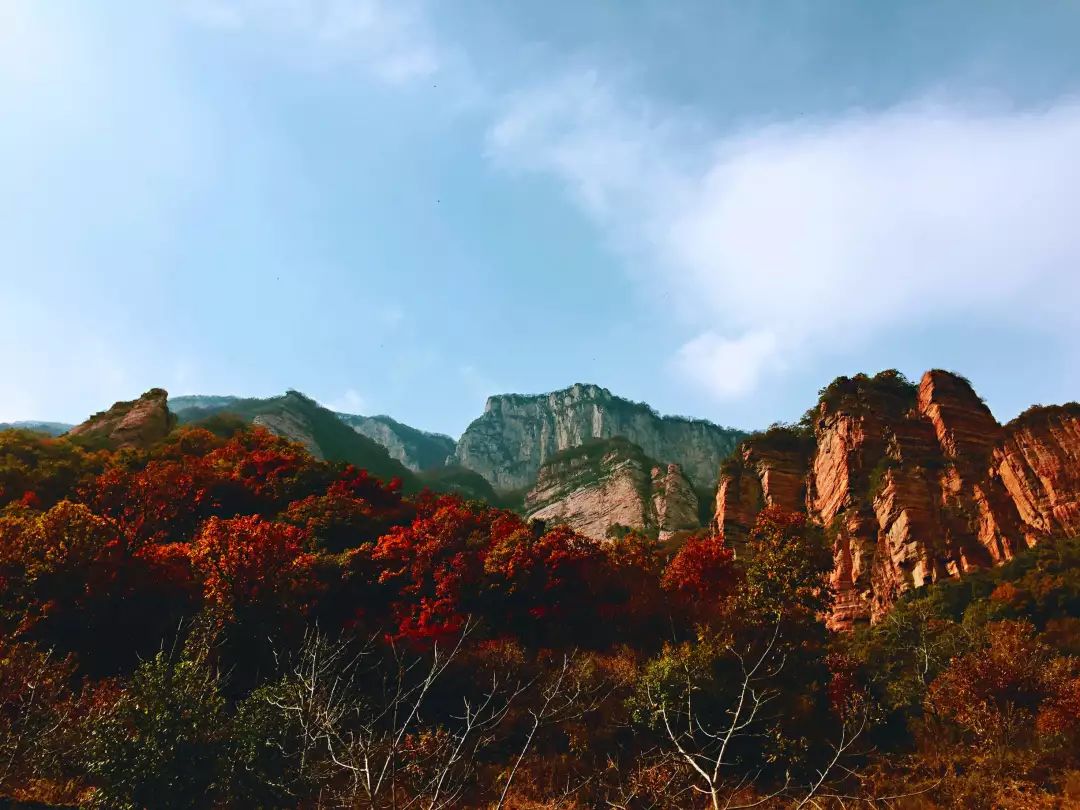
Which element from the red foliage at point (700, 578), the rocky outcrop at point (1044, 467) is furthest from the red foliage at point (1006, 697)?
the rocky outcrop at point (1044, 467)

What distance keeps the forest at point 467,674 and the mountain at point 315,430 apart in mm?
60997

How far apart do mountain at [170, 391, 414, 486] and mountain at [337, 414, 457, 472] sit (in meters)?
47.3

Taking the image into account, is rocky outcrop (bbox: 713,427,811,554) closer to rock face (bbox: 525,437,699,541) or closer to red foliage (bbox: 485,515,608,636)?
rock face (bbox: 525,437,699,541)

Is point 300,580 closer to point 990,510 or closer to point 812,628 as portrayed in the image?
point 812,628

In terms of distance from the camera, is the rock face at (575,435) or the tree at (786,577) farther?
the rock face at (575,435)

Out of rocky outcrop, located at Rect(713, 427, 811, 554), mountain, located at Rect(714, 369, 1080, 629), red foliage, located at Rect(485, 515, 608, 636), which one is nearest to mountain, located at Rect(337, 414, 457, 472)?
rocky outcrop, located at Rect(713, 427, 811, 554)

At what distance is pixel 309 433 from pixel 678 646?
83.5 meters

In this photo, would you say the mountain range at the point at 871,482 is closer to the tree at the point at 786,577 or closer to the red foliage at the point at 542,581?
the tree at the point at 786,577

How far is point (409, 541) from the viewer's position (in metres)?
26.1

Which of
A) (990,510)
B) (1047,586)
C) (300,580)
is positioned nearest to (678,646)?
(300,580)

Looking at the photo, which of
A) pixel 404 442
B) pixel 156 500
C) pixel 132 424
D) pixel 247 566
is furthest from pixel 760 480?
pixel 404 442

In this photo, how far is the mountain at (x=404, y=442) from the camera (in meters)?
163

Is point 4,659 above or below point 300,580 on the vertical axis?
below

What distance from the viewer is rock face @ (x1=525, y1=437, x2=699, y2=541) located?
76906 mm
